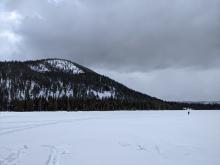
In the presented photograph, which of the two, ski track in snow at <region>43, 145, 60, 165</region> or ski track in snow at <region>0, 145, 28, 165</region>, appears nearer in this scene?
ski track in snow at <region>0, 145, 28, 165</region>

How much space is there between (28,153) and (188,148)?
684cm

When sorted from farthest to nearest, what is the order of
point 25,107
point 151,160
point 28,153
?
point 25,107, point 28,153, point 151,160

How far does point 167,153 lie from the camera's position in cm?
1237

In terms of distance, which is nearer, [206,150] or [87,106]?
[206,150]

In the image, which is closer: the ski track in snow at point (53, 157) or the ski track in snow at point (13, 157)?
the ski track in snow at point (13, 157)

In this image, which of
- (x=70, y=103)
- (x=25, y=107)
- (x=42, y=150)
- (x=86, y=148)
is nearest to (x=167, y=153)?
(x=86, y=148)

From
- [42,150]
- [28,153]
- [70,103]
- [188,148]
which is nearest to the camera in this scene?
[28,153]

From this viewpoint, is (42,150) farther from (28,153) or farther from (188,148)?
(188,148)

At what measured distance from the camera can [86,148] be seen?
13.9 m

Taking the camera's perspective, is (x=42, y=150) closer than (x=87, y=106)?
Yes

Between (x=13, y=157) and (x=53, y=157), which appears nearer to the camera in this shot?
(x=13, y=157)

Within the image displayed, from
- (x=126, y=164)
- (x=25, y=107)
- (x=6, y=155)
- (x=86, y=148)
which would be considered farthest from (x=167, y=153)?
(x=25, y=107)

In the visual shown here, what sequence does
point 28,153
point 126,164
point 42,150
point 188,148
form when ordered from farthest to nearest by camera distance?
point 188,148 < point 42,150 < point 28,153 < point 126,164

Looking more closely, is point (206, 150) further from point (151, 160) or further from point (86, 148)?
point (86, 148)
